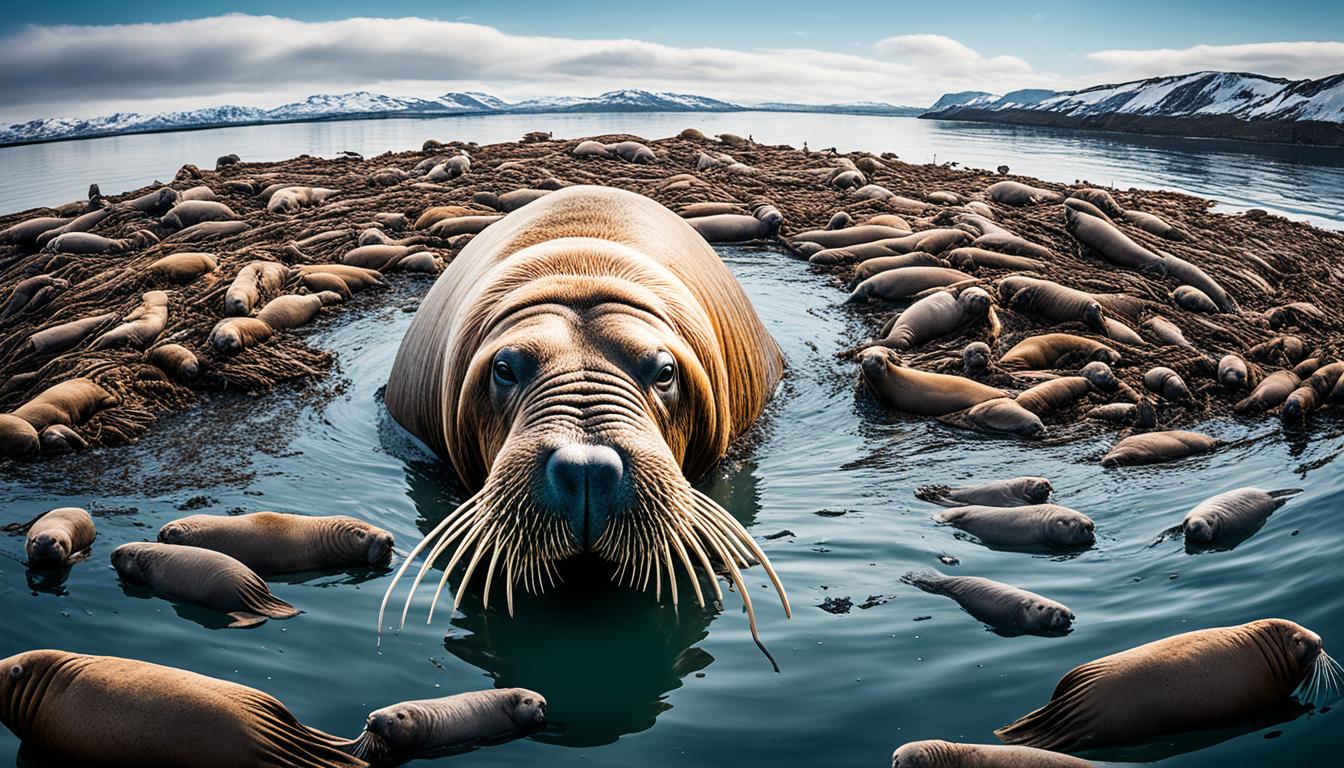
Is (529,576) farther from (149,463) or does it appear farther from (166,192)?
(166,192)

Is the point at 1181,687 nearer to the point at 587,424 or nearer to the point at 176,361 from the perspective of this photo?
the point at 587,424

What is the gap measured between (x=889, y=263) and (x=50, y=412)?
411 inches

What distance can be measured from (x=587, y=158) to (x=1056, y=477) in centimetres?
1840

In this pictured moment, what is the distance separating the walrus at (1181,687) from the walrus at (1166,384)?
5.18 meters

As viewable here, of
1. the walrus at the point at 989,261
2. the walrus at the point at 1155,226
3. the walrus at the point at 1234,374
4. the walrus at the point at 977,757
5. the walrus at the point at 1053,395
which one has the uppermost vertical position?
the walrus at the point at 1155,226

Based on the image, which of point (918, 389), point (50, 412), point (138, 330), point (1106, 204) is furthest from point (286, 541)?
point (1106, 204)

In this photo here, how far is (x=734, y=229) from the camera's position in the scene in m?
17.6

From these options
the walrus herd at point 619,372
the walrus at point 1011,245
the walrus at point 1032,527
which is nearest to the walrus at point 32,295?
the walrus herd at point 619,372

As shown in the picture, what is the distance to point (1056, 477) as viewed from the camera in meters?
7.90

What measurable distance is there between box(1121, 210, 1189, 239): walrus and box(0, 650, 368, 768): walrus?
654 inches

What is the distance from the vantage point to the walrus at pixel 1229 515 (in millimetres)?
6422

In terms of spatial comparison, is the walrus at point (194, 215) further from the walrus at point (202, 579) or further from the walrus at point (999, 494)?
the walrus at point (999, 494)

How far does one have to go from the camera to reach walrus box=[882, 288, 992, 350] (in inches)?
463

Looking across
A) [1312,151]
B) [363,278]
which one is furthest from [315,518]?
[1312,151]
